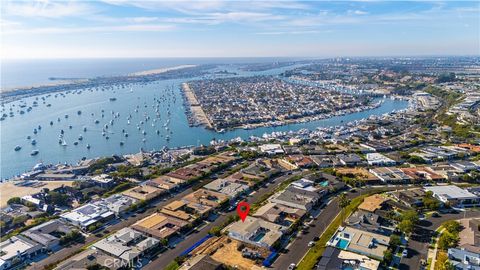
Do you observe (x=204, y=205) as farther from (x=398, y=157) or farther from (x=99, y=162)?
(x=398, y=157)

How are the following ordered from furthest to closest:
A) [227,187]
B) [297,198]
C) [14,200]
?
1. [227,187]
2. [14,200]
3. [297,198]

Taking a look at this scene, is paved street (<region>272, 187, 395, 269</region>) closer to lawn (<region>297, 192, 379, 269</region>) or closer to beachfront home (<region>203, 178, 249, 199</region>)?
lawn (<region>297, 192, 379, 269</region>)

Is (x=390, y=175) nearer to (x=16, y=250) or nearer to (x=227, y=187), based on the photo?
(x=227, y=187)

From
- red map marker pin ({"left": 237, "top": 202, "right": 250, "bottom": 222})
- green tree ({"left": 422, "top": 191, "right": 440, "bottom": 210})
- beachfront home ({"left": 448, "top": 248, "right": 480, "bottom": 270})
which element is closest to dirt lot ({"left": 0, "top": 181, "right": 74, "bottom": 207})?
red map marker pin ({"left": 237, "top": 202, "right": 250, "bottom": 222})

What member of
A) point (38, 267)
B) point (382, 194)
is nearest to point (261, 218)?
point (382, 194)

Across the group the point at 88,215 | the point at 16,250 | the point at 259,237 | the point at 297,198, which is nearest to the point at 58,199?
the point at 88,215

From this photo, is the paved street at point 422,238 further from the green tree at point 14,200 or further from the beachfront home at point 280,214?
the green tree at point 14,200
